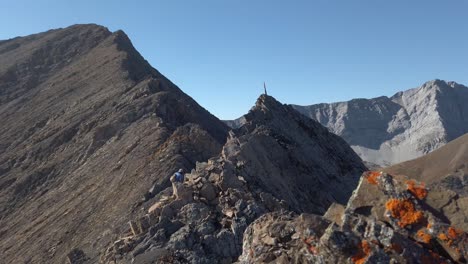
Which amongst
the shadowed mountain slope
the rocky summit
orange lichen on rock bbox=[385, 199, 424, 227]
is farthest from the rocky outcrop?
the shadowed mountain slope

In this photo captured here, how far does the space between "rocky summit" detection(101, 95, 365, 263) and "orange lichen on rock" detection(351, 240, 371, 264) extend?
2.40m

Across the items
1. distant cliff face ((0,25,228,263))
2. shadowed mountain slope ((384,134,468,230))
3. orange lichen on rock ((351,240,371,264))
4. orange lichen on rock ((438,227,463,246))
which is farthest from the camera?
shadowed mountain slope ((384,134,468,230))

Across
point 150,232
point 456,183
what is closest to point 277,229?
point 150,232

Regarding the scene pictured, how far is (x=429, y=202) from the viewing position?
9.85 meters

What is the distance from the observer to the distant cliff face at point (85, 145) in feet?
105

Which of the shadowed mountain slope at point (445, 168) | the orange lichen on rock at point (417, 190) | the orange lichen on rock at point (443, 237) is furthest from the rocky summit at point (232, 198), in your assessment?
the shadowed mountain slope at point (445, 168)

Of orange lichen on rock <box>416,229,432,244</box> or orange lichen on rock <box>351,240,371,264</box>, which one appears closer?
orange lichen on rock <box>351,240,371,264</box>

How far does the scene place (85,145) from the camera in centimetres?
4700

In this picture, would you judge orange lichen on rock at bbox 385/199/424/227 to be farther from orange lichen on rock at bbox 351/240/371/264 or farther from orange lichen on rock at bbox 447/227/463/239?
orange lichen on rock at bbox 351/240/371/264

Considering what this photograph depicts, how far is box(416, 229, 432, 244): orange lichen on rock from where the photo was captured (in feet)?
29.9

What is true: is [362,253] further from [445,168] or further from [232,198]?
[445,168]

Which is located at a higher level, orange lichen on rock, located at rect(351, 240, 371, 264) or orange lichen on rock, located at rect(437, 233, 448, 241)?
orange lichen on rock, located at rect(437, 233, 448, 241)

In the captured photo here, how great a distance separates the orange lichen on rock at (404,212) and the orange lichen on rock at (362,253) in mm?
1018

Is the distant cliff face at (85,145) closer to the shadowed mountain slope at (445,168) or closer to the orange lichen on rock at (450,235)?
the orange lichen on rock at (450,235)
